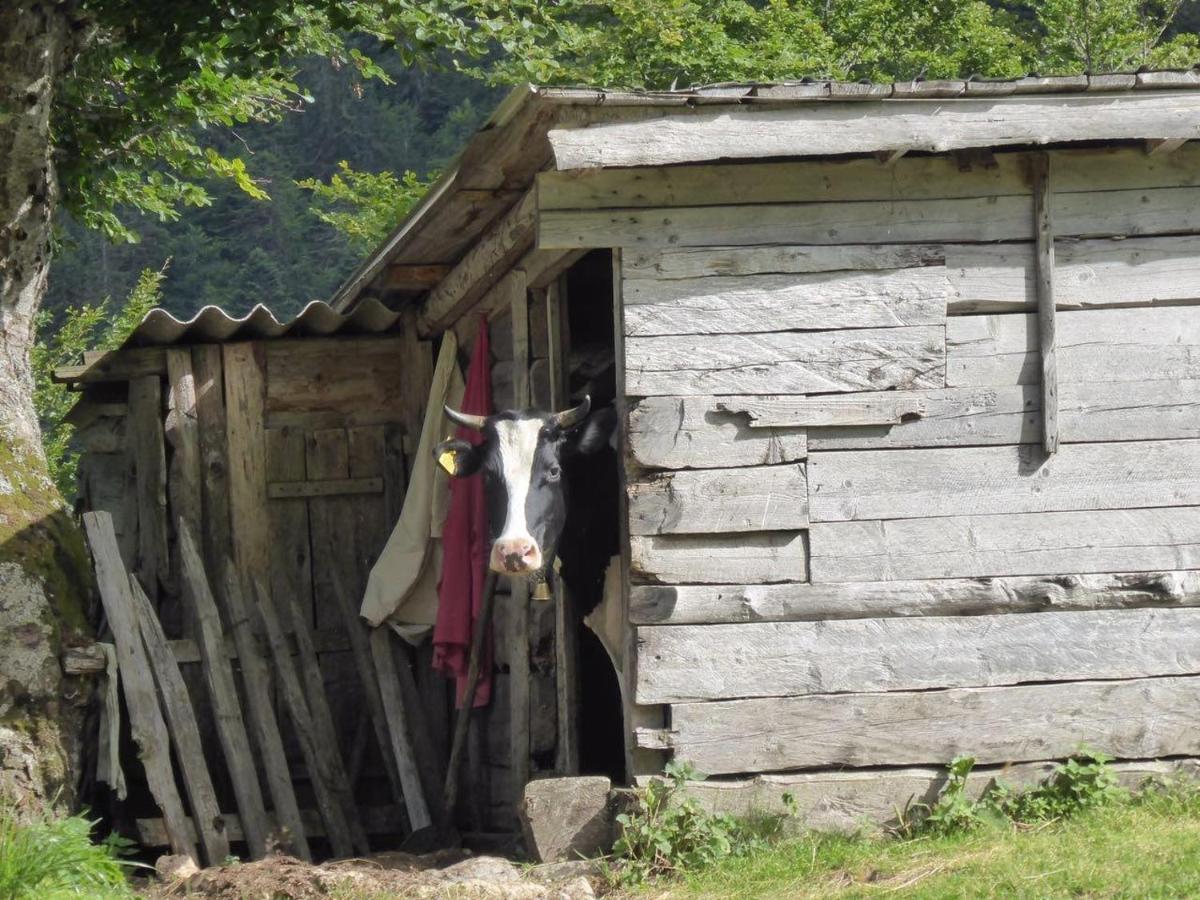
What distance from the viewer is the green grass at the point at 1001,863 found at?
235 inches

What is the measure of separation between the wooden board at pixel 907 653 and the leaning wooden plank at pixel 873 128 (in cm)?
205

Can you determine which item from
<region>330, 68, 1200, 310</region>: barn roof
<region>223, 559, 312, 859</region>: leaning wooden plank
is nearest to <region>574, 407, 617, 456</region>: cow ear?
<region>330, 68, 1200, 310</region>: barn roof

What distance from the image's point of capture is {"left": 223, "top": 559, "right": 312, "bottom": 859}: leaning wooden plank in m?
9.62

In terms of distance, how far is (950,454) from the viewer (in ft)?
23.8

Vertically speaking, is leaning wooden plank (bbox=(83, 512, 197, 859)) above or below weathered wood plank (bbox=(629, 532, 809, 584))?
below

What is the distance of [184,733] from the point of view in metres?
9.16

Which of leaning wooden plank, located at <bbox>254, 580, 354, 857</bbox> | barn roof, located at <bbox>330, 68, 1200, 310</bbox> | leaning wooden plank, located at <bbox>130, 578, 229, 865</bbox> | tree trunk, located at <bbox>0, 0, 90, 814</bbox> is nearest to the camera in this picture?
barn roof, located at <bbox>330, 68, 1200, 310</bbox>

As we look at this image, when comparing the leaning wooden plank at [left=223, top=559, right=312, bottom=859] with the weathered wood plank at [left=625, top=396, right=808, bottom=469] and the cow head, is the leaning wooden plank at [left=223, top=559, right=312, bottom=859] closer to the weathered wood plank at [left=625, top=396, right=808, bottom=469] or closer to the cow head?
the cow head

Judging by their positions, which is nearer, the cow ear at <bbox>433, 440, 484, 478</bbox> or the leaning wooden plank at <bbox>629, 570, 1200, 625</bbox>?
the leaning wooden plank at <bbox>629, 570, 1200, 625</bbox>

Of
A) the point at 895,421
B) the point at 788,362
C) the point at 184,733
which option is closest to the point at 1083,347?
the point at 895,421

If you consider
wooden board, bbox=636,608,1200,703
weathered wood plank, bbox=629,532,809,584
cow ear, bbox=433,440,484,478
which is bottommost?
wooden board, bbox=636,608,1200,703

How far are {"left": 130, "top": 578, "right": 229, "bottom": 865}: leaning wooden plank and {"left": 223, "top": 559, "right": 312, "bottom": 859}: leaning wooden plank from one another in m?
0.49

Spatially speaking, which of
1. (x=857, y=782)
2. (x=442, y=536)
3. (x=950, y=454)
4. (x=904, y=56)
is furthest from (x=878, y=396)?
(x=904, y=56)

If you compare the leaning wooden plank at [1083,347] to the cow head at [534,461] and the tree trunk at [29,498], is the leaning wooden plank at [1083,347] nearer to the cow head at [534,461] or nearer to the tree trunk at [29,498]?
the cow head at [534,461]
